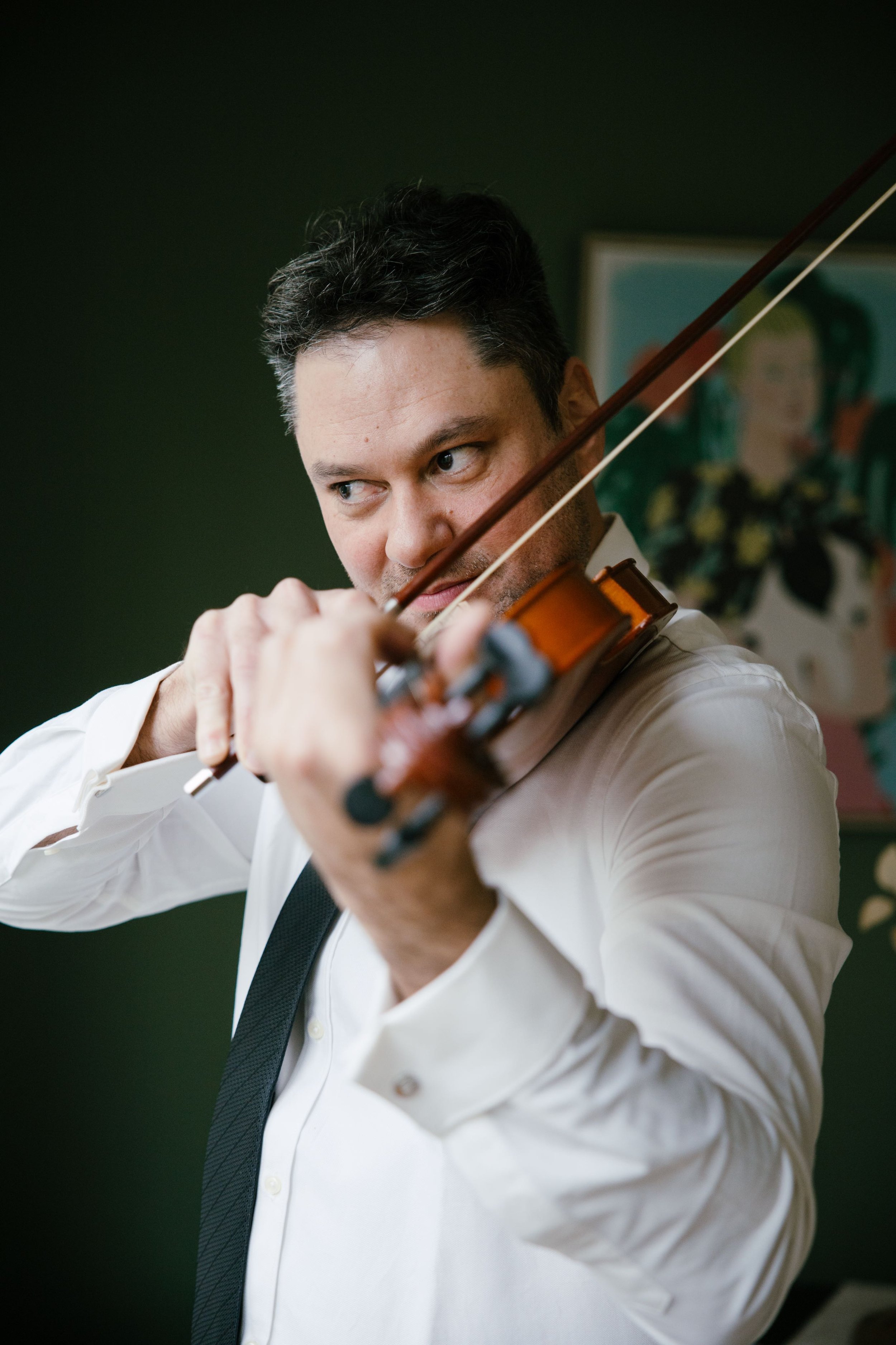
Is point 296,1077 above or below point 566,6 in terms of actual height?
below

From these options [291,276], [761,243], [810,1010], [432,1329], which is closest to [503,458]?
[291,276]

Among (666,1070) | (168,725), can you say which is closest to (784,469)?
(168,725)

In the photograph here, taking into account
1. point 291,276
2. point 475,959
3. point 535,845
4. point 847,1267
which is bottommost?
point 847,1267

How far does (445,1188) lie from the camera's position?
0.92m

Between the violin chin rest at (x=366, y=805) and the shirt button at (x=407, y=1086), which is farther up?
the violin chin rest at (x=366, y=805)

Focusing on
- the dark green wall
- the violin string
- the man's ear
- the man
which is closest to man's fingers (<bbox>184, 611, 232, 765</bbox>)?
the man

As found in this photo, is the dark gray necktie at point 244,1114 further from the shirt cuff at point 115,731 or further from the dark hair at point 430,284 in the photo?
the dark hair at point 430,284

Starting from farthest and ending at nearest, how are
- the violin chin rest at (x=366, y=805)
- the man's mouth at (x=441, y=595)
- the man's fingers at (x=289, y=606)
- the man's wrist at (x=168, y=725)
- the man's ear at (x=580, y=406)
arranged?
the man's ear at (x=580, y=406), the man's mouth at (x=441, y=595), the man's wrist at (x=168, y=725), the man's fingers at (x=289, y=606), the violin chin rest at (x=366, y=805)

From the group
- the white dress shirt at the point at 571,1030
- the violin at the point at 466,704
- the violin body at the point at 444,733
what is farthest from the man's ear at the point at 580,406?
the violin body at the point at 444,733

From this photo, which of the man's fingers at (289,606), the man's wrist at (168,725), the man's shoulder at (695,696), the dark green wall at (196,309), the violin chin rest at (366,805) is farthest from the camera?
the dark green wall at (196,309)

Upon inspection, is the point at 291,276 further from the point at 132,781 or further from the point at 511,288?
the point at 132,781

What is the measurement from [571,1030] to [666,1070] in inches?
2.7

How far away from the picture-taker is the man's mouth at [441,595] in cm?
113

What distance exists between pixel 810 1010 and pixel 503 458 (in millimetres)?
669
